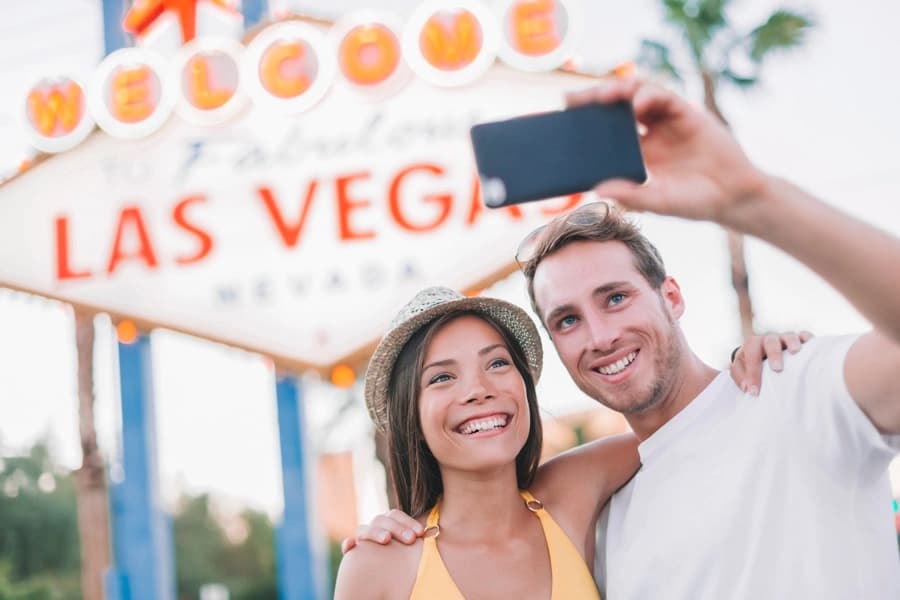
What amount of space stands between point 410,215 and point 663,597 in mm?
5273

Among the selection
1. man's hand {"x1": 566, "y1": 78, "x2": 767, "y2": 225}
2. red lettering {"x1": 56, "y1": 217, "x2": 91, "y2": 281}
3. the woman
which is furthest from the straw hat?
red lettering {"x1": 56, "y1": 217, "x2": 91, "y2": 281}

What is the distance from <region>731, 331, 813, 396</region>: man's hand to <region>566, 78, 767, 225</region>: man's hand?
903 mm

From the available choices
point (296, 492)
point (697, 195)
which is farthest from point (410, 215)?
point (697, 195)

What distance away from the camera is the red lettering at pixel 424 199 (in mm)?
7117

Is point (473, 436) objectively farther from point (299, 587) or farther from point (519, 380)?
point (299, 587)

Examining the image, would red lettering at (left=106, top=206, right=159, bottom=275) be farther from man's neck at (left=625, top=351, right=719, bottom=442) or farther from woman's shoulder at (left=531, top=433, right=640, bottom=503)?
man's neck at (left=625, top=351, right=719, bottom=442)

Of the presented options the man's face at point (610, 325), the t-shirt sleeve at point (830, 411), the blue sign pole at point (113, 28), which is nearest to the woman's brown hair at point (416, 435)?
the man's face at point (610, 325)

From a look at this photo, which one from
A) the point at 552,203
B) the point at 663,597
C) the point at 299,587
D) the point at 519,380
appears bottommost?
the point at 299,587

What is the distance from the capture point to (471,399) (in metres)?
2.66

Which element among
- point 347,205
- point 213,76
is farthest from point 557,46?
point 213,76

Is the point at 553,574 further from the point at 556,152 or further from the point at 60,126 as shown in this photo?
the point at 60,126

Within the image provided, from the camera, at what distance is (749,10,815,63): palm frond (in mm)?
12125

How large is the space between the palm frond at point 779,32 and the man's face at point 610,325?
1067 centimetres

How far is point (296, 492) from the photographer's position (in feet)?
23.3
